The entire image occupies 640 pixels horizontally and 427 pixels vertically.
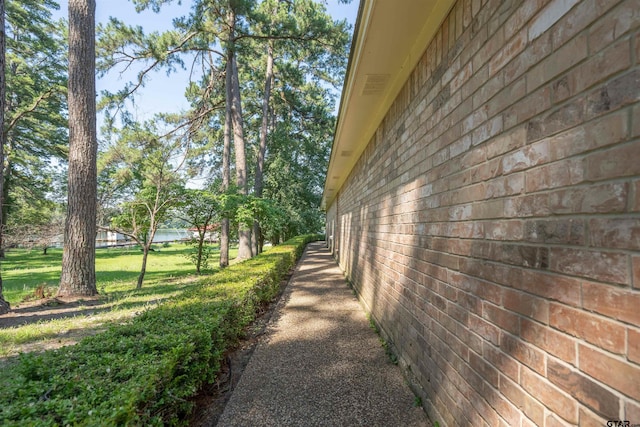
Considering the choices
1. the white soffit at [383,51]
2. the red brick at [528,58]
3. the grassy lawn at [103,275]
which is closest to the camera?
the red brick at [528,58]

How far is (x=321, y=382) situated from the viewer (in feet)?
9.37

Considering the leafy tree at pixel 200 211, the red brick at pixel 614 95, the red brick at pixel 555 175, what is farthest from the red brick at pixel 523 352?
the leafy tree at pixel 200 211

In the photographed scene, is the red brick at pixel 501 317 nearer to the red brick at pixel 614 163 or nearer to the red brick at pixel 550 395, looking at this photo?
the red brick at pixel 550 395

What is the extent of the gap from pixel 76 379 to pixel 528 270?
2.28 m

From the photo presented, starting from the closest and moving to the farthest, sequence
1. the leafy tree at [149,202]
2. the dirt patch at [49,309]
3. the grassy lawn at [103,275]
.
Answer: the dirt patch at [49,309], the leafy tree at [149,202], the grassy lawn at [103,275]

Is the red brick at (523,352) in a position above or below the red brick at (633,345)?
below

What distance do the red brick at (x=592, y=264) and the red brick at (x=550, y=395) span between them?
0.43m

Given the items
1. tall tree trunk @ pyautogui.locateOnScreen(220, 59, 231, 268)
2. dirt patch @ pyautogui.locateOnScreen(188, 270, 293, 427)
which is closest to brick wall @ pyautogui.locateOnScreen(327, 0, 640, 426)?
dirt patch @ pyautogui.locateOnScreen(188, 270, 293, 427)

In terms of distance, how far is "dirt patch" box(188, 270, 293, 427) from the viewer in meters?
2.36

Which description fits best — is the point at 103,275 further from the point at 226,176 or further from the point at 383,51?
the point at 383,51

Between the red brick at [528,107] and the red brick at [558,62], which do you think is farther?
the red brick at [528,107]

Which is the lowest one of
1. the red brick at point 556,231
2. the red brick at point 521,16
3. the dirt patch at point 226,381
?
the dirt patch at point 226,381

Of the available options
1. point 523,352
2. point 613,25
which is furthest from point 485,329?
point 613,25

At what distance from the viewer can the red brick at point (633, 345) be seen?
84 cm
